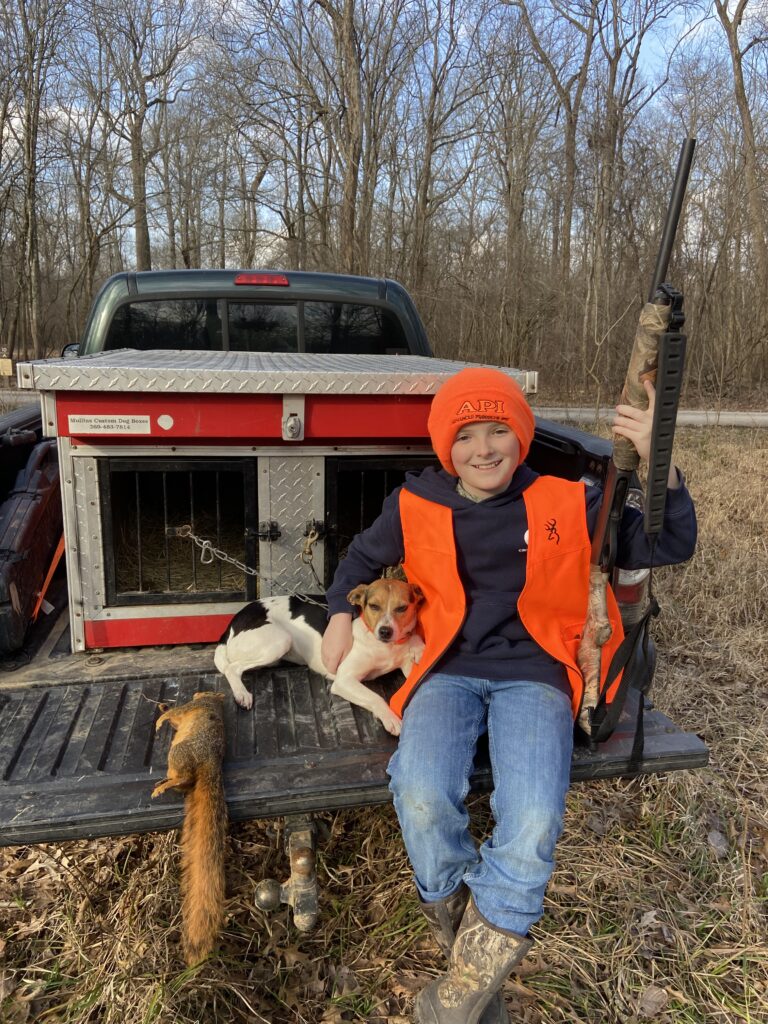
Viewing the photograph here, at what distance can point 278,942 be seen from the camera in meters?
2.40

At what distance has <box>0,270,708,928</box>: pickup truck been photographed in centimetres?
223

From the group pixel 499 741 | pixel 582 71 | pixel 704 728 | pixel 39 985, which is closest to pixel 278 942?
pixel 39 985

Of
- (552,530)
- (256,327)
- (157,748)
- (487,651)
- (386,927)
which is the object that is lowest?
(386,927)

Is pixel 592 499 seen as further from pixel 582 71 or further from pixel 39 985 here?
pixel 582 71

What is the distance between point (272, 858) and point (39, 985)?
0.86m

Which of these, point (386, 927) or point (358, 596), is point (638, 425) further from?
point (386, 927)

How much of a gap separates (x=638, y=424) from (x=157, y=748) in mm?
1825

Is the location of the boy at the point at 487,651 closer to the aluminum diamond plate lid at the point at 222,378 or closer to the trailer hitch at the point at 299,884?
the trailer hitch at the point at 299,884

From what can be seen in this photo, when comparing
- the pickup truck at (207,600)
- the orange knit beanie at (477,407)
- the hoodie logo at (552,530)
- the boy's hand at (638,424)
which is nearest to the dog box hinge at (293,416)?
the pickup truck at (207,600)

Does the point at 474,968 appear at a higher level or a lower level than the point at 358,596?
lower

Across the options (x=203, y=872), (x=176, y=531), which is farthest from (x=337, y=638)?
(x=176, y=531)

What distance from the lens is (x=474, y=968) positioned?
191cm

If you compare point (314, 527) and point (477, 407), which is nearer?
point (477, 407)

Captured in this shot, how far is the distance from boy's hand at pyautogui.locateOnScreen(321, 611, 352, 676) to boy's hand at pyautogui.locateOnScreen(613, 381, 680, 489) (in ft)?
4.02
